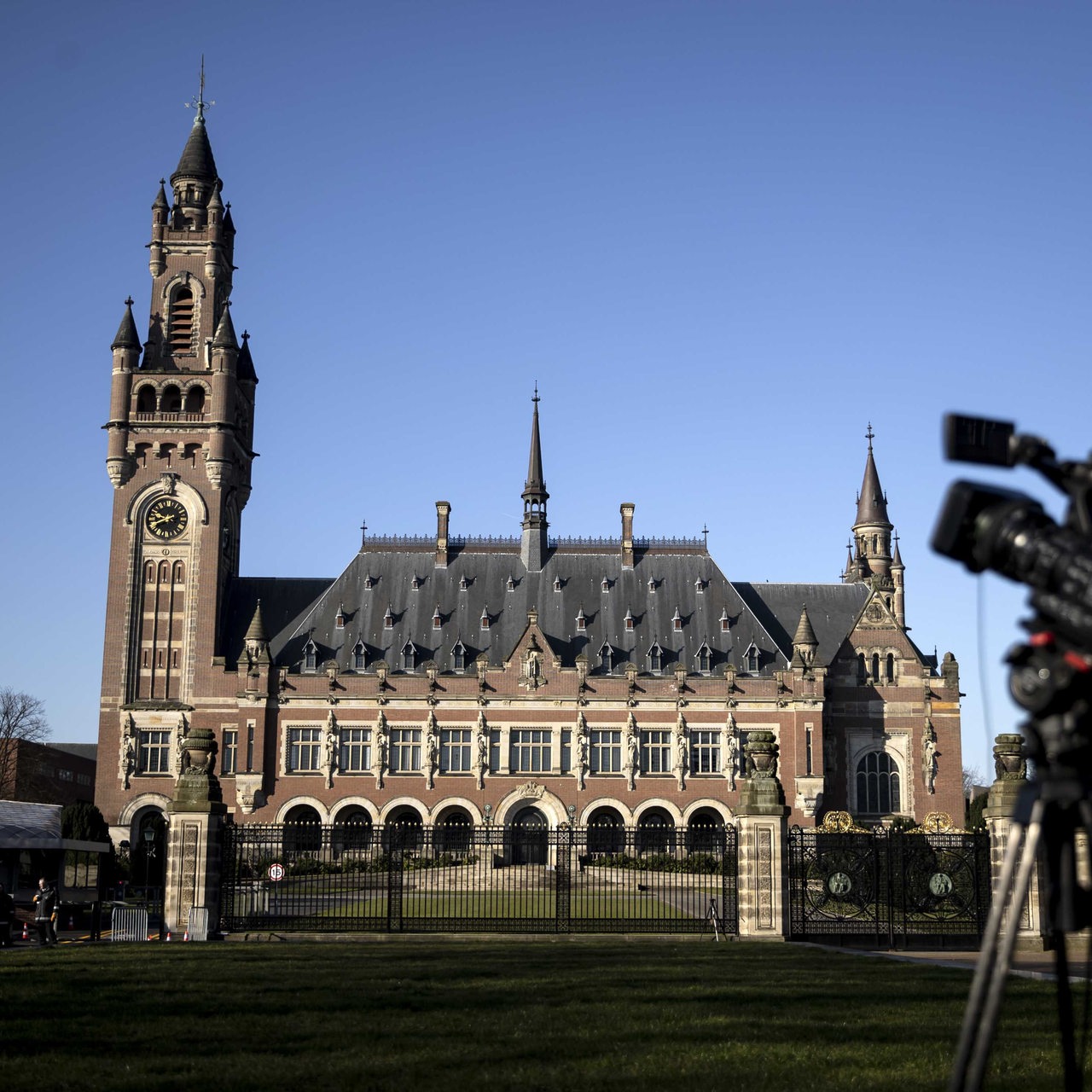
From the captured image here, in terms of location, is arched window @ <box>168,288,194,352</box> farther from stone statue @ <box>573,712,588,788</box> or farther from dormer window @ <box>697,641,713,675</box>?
dormer window @ <box>697,641,713,675</box>

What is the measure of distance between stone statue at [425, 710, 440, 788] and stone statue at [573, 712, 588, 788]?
616 centimetres

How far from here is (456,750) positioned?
61781mm

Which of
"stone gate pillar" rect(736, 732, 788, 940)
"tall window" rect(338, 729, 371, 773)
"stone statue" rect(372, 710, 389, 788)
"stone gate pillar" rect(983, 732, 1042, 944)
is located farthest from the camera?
"tall window" rect(338, 729, 371, 773)

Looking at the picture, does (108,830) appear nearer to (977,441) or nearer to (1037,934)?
(1037,934)

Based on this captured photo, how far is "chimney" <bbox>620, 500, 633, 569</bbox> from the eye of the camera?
218ft

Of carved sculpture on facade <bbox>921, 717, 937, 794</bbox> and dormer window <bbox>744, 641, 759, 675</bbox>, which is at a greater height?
dormer window <bbox>744, 641, 759, 675</bbox>

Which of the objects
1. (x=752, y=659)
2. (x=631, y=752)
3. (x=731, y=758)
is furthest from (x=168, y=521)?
(x=731, y=758)

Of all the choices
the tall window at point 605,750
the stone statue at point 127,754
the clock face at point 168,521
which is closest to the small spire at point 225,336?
the clock face at point 168,521

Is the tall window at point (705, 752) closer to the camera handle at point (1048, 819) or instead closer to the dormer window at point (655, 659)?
the dormer window at point (655, 659)

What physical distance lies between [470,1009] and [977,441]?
9751mm

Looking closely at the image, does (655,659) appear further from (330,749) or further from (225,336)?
(225,336)

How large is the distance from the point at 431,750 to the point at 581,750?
668 centimetres

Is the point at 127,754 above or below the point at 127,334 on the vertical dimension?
below

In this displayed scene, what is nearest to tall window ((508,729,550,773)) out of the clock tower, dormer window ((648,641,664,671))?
dormer window ((648,641,664,671))
